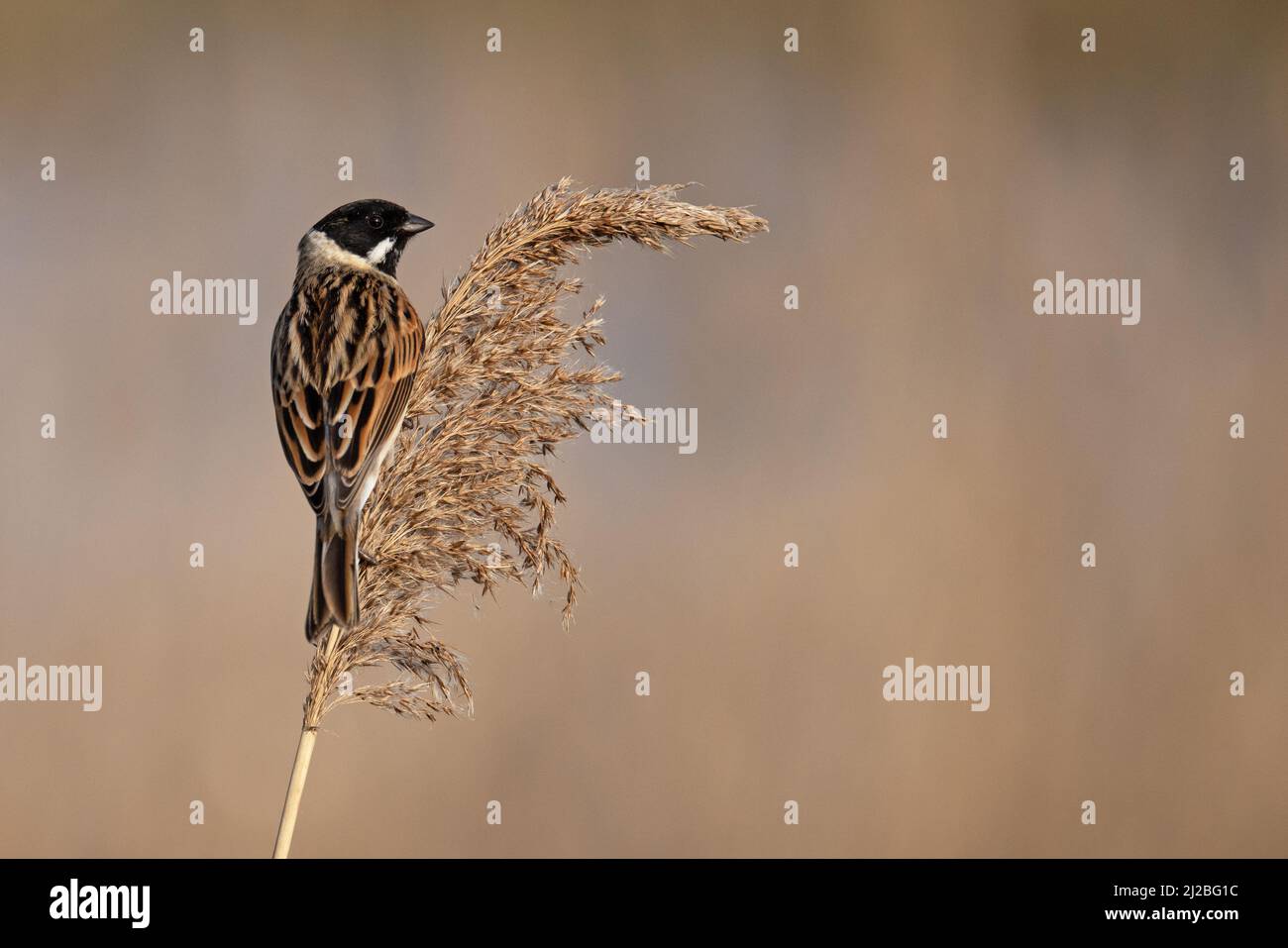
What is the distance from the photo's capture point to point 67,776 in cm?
383

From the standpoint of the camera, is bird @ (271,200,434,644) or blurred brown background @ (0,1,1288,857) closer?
bird @ (271,200,434,644)

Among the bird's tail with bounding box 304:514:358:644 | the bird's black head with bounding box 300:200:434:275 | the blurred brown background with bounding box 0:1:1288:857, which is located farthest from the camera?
the blurred brown background with bounding box 0:1:1288:857

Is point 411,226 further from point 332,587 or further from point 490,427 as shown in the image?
point 332,587

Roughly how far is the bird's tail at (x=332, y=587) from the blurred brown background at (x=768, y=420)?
6.76 feet

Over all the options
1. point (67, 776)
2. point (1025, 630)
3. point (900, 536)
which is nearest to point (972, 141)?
point (900, 536)

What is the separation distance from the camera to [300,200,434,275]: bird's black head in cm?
263

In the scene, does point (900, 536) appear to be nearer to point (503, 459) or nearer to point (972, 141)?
point (972, 141)

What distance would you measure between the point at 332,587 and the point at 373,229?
120 cm

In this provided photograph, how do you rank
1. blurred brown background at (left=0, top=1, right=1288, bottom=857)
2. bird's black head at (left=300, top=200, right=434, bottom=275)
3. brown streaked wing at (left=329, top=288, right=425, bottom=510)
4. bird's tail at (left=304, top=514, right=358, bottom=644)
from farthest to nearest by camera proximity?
blurred brown background at (left=0, top=1, right=1288, bottom=857)
bird's black head at (left=300, top=200, right=434, bottom=275)
brown streaked wing at (left=329, top=288, right=425, bottom=510)
bird's tail at (left=304, top=514, right=358, bottom=644)

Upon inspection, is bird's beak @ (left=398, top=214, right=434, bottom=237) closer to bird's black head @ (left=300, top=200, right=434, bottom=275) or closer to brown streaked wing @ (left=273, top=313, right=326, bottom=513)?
bird's black head @ (left=300, top=200, right=434, bottom=275)

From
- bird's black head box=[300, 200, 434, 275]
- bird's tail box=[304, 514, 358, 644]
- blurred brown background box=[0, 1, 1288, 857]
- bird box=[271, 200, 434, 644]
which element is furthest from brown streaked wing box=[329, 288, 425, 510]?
blurred brown background box=[0, 1, 1288, 857]

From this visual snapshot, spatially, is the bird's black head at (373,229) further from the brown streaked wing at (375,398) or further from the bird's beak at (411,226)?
the brown streaked wing at (375,398)

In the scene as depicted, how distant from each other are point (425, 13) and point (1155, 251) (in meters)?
3.72

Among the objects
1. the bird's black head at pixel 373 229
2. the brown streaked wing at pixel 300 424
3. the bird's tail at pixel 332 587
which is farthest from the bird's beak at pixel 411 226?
the bird's tail at pixel 332 587
